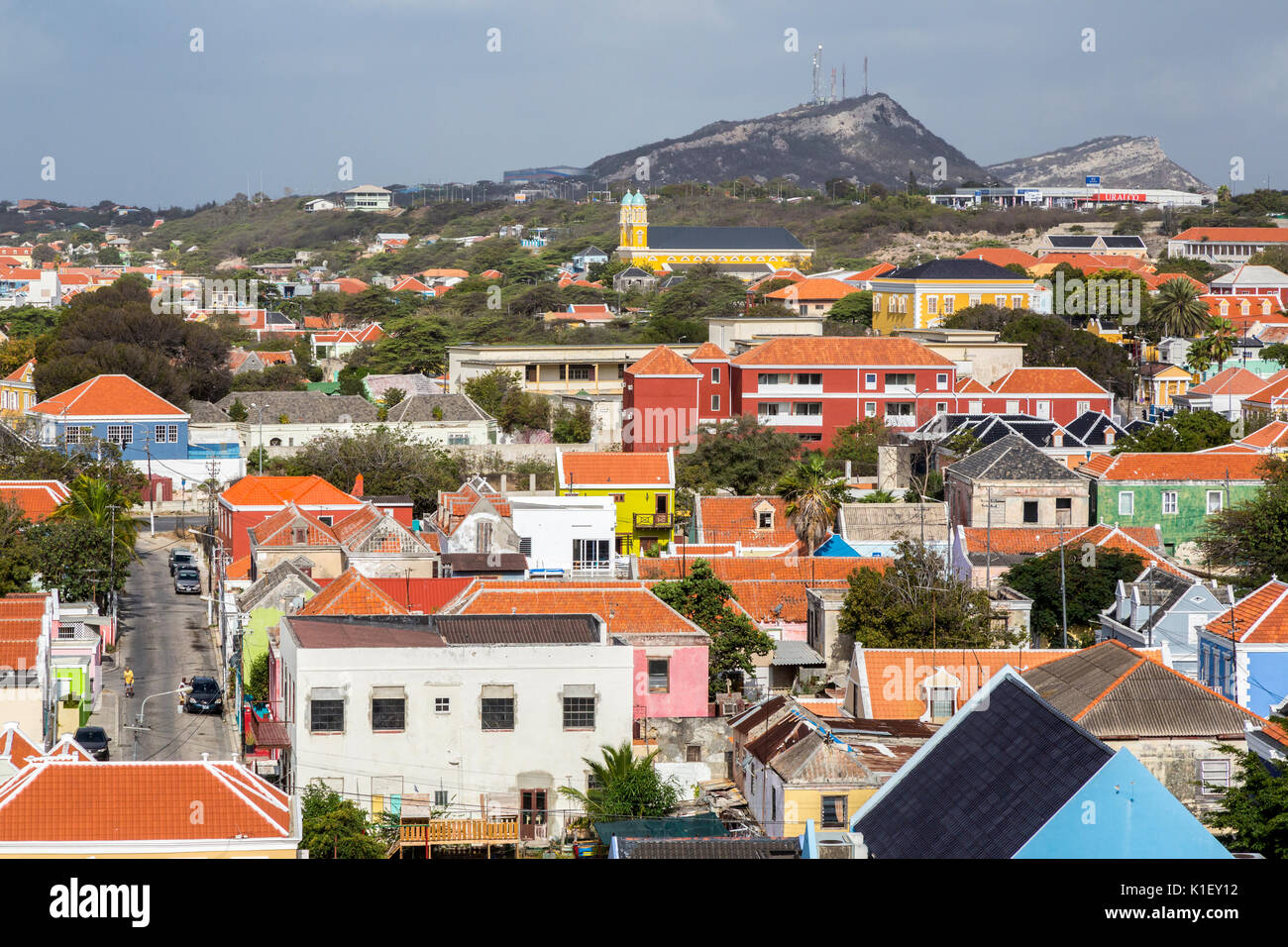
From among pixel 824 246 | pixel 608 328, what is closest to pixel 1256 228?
pixel 824 246

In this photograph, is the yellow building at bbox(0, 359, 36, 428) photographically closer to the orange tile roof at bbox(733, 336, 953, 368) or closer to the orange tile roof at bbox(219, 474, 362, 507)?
the orange tile roof at bbox(219, 474, 362, 507)

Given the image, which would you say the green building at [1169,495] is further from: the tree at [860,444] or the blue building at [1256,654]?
the blue building at [1256,654]

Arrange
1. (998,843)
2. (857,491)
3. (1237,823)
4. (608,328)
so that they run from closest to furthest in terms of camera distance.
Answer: (998,843), (1237,823), (857,491), (608,328)

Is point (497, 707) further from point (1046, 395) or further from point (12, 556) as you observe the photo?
point (1046, 395)

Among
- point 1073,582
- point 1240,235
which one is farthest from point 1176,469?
point 1240,235

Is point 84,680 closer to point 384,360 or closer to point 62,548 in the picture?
point 62,548

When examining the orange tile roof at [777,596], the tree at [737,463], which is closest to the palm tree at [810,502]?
the orange tile roof at [777,596]
